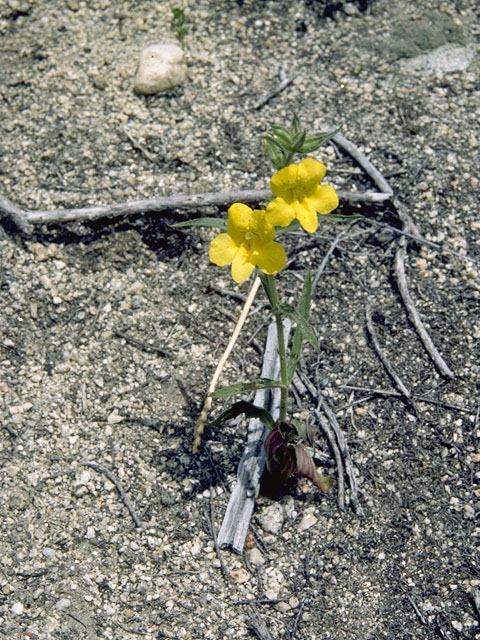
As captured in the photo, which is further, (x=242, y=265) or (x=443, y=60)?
(x=443, y=60)

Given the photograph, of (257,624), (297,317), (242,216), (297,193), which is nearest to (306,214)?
(297,193)

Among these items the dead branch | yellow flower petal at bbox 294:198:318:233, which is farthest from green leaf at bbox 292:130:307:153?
the dead branch

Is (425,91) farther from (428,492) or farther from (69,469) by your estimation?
(69,469)

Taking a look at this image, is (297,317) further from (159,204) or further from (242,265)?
(159,204)

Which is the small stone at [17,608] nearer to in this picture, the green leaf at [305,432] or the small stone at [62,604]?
the small stone at [62,604]

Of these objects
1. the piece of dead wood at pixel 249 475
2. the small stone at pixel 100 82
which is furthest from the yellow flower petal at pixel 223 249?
the small stone at pixel 100 82

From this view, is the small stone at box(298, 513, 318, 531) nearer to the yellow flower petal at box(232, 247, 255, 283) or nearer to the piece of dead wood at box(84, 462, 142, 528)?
the piece of dead wood at box(84, 462, 142, 528)
